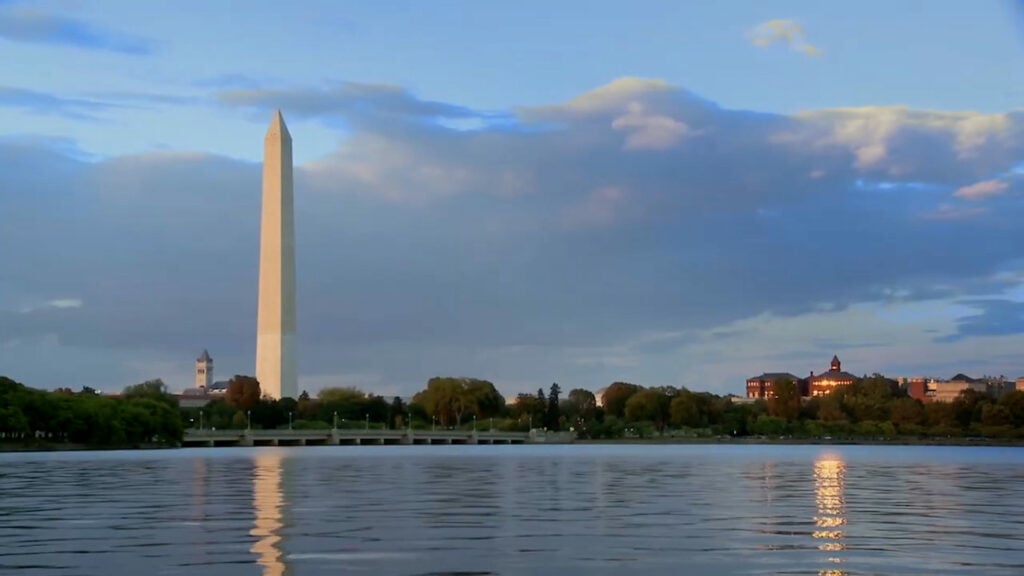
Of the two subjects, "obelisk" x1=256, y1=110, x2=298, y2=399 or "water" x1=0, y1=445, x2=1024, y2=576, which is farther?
"obelisk" x1=256, y1=110, x2=298, y2=399

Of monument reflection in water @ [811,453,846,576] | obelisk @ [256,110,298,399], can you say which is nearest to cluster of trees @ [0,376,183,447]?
obelisk @ [256,110,298,399]

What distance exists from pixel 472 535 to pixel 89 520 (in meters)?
8.95

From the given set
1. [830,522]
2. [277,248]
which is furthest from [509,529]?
[277,248]

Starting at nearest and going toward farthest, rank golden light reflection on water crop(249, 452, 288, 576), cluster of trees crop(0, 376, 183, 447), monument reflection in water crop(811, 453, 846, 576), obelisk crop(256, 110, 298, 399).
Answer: golden light reflection on water crop(249, 452, 288, 576), monument reflection in water crop(811, 453, 846, 576), cluster of trees crop(0, 376, 183, 447), obelisk crop(256, 110, 298, 399)

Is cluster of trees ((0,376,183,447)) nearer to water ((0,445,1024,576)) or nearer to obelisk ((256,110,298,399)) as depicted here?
obelisk ((256,110,298,399))

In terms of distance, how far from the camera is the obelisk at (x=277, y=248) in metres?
160

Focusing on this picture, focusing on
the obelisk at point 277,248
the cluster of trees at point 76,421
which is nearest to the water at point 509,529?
the cluster of trees at point 76,421

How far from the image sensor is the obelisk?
526 feet

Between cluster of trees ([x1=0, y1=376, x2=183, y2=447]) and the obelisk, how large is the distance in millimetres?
22954

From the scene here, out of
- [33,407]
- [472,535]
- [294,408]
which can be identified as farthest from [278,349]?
[472,535]

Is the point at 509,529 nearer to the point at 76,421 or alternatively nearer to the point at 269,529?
the point at 269,529

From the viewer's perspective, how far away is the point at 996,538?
25766 millimetres

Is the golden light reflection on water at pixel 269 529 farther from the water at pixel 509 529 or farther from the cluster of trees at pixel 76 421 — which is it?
the cluster of trees at pixel 76 421

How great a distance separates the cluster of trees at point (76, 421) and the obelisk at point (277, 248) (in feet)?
75.3
